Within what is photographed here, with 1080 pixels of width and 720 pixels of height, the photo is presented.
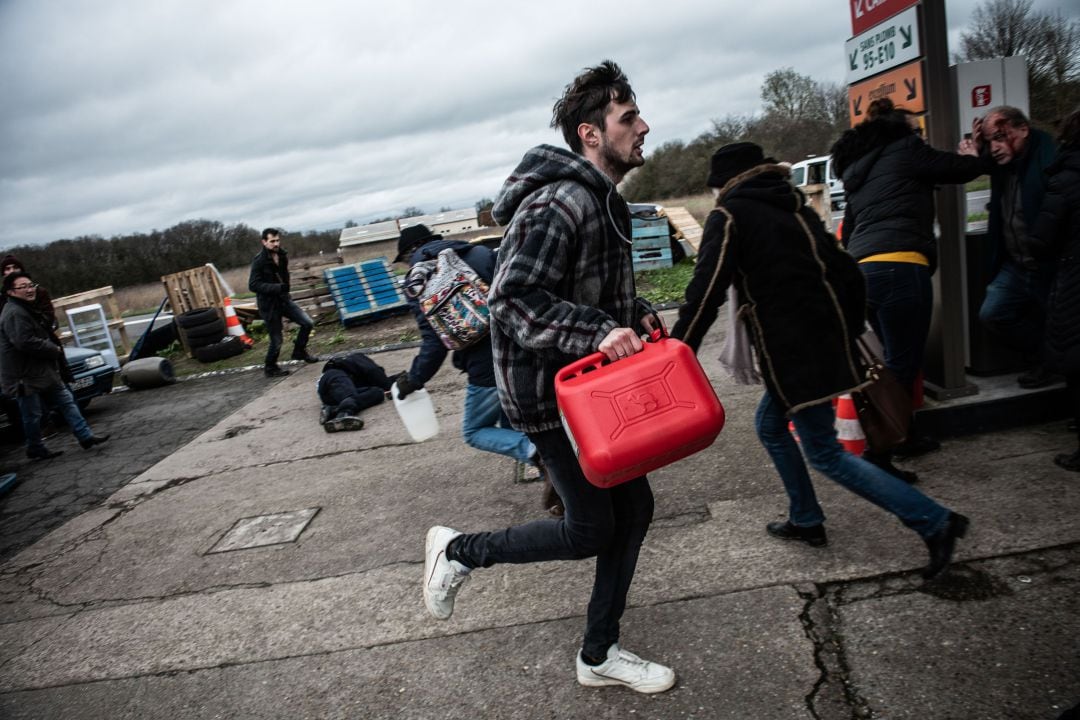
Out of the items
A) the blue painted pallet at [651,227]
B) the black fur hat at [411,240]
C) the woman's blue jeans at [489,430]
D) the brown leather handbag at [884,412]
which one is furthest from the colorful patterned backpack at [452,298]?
the blue painted pallet at [651,227]

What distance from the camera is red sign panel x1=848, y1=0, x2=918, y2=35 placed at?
155 inches

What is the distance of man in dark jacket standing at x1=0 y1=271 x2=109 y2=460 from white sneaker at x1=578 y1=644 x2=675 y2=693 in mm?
7159

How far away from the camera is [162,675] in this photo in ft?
10.1

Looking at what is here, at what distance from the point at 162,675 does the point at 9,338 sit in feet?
18.5

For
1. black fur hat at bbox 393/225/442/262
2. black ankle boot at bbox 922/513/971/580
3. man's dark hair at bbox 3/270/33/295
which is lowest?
black ankle boot at bbox 922/513/971/580

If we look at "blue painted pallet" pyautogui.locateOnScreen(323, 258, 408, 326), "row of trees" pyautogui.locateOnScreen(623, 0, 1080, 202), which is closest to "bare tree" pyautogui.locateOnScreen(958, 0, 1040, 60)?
"row of trees" pyautogui.locateOnScreen(623, 0, 1080, 202)

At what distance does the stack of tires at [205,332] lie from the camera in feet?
39.4

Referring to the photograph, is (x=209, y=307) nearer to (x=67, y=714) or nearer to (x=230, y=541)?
(x=230, y=541)

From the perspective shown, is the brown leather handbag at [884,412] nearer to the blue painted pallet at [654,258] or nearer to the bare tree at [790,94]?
the blue painted pallet at [654,258]

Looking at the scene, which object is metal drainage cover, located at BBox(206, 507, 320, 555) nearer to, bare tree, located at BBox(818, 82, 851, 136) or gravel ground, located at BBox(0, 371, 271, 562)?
gravel ground, located at BBox(0, 371, 271, 562)

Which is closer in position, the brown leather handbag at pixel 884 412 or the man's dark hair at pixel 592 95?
the man's dark hair at pixel 592 95

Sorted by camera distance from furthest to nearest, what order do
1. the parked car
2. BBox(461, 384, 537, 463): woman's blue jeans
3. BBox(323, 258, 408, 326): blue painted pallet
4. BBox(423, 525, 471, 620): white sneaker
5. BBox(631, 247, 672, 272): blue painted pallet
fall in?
BBox(631, 247, 672, 272): blue painted pallet
BBox(323, 258, 408, 326): blue painted pallet
the parked car
BBox(461, 384, 537, 463): woman's blue jeans
BBox(423, 525, 471, 620): white sneaker

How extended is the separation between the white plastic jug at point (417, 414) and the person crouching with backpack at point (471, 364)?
202 millimetres

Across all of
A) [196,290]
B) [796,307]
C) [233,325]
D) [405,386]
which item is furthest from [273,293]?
[796,307]
